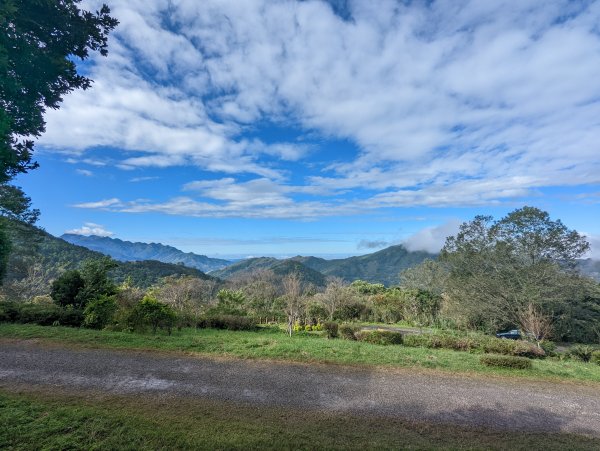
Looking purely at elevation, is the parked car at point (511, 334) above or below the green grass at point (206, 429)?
below

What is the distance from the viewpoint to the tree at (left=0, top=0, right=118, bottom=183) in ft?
17.3

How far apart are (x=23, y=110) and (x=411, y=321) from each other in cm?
3184

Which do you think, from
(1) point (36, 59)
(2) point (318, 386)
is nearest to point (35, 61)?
(1) point (36, 59)

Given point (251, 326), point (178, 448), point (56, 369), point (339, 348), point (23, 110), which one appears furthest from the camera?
point (251, 326)

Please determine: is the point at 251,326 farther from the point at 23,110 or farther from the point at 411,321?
the point at 411,321

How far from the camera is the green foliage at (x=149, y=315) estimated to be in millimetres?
10922

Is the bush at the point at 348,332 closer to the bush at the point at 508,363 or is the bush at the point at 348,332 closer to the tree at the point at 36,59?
the bush at the point at 508,363

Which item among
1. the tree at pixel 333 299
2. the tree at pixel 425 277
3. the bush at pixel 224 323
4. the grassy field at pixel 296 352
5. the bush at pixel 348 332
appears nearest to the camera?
the grassy field at pixel 296 352

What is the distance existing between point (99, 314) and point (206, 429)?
9.30 m

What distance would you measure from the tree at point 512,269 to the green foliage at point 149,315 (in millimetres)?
22764

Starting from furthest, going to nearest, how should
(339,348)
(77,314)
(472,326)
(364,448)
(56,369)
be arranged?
(472,326), (77,314), (339,348), (56,369), (364,448)

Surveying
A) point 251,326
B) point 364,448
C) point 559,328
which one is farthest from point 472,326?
point 364,448

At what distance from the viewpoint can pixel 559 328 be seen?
21.0 metres

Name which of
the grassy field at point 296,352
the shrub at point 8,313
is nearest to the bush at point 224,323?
the grassy field at point 296,352
